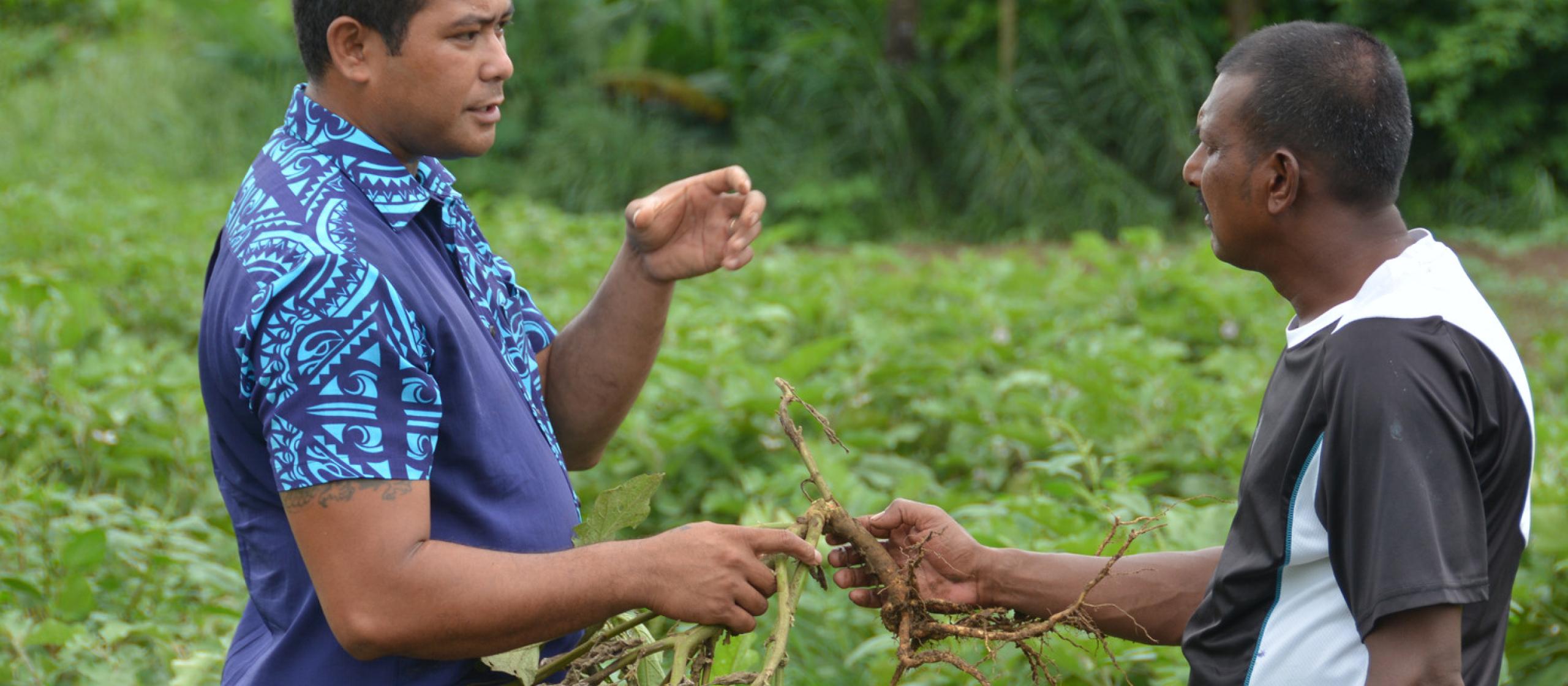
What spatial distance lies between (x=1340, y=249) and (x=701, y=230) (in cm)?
110

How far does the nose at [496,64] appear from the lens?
6.39 ft

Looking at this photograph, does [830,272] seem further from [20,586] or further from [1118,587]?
[1118,587]

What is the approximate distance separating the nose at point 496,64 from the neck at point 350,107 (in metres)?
0.16

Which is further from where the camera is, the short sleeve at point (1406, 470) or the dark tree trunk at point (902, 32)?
the dark tree trunk at point (902, 32)

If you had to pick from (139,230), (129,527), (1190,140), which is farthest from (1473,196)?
(129,527)

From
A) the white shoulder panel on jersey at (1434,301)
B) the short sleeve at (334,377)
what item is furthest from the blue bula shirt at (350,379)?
the white shoulder panel on jersey at (1434,301)

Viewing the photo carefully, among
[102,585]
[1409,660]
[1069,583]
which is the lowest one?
[102,585]

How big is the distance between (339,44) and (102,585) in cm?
202

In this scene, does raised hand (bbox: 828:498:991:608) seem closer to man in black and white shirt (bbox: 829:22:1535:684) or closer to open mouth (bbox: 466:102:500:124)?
man in black and white shirt (bbox: 829:22:1535:684)

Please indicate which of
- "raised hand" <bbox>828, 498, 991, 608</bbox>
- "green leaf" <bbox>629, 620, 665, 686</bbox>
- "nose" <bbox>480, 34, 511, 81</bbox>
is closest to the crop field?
"raised hand" <bbox>828, 498, 991, 608</bbox>

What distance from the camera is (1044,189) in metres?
10.4

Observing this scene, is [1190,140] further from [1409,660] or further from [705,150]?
[1409,660]

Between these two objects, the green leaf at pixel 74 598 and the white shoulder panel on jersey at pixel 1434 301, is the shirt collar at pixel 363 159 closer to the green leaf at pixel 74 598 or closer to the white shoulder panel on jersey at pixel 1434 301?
the white shoulder panel on jersey at pixel 1434 301

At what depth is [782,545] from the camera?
1.83 meters
